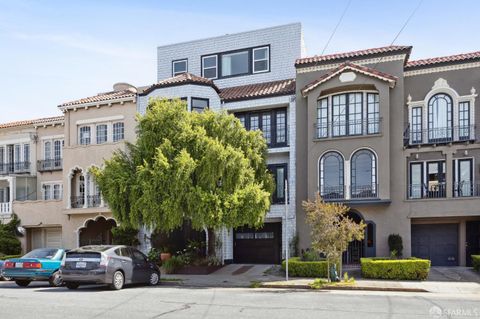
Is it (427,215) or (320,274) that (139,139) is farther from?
(427,215)

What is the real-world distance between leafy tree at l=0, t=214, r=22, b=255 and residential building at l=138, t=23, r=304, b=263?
35.0 feet

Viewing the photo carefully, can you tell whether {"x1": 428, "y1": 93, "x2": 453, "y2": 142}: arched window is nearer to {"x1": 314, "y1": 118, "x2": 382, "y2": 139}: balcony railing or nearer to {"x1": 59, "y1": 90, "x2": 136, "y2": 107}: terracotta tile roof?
{"x1": 314, "y1": 118, "x2": 382, "y2": 139}: balcony railing

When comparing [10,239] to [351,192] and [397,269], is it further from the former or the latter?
[397,269]

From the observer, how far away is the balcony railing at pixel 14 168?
1191 inches

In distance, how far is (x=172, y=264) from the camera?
21062 mm

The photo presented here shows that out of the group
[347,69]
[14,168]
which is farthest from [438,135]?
[14,168]

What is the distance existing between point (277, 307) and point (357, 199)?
11567mm

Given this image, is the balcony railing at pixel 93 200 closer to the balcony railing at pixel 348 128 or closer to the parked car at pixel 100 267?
the parked car at pixel 100 267

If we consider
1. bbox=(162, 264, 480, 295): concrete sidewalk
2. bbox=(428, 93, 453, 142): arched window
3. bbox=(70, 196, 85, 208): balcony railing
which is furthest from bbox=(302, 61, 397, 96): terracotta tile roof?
bbox=(70, 196, 85, 208): balcony railing

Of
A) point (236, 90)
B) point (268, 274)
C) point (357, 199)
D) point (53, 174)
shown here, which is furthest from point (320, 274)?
point (53, 174)

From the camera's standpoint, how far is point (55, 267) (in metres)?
16.1

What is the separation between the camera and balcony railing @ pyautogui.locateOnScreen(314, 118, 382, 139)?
22.4 m

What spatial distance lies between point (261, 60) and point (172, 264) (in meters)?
12.4

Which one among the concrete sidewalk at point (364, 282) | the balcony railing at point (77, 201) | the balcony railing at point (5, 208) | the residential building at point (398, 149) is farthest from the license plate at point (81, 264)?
the balcony railing at point (5, 208)
